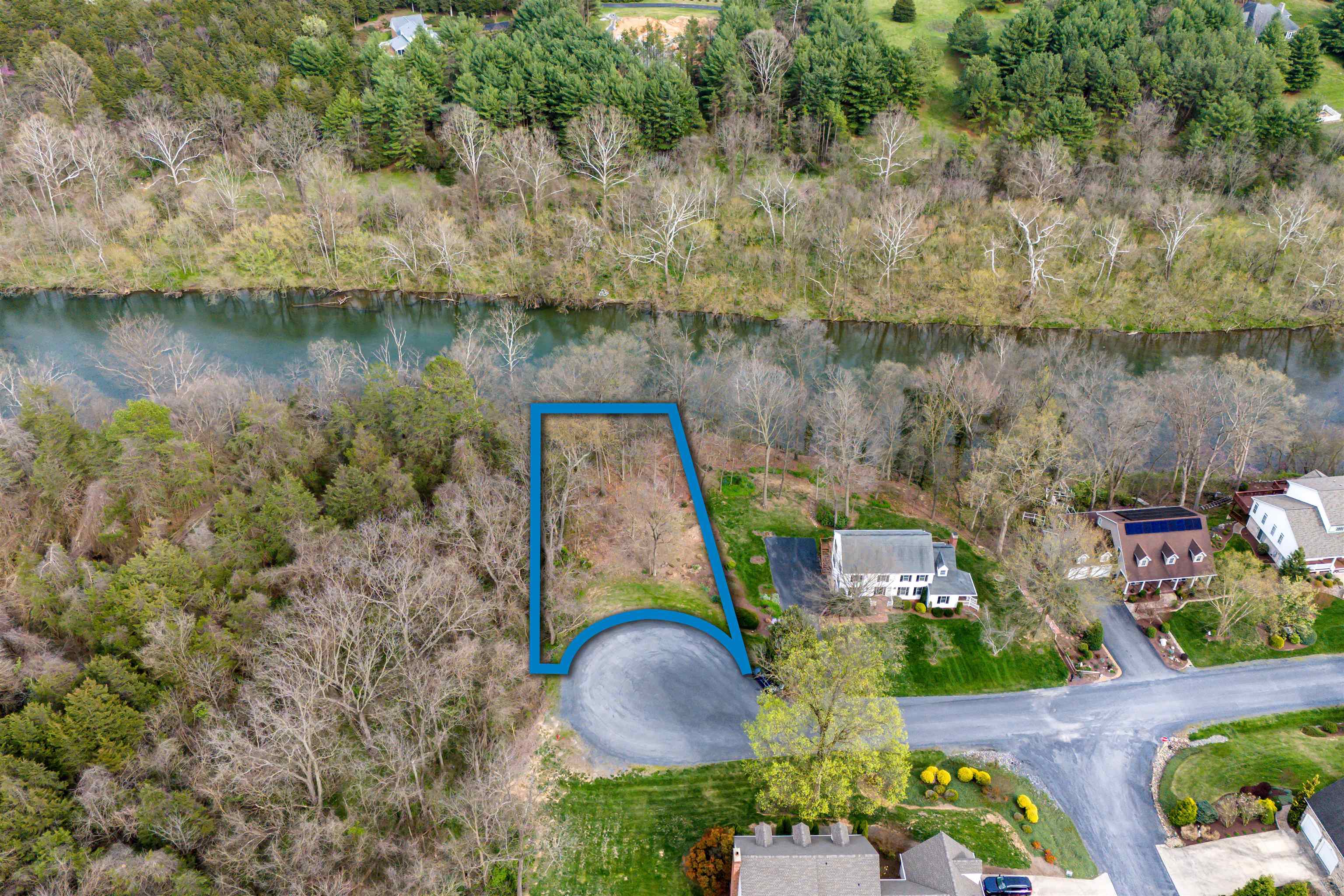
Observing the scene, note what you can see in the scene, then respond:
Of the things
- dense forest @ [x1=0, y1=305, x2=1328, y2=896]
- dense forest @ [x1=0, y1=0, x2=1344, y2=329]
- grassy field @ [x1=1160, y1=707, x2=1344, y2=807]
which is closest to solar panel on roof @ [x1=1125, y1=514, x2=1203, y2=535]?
dense forest @ [x1=0, y1=305, x2=1328, y2=896]

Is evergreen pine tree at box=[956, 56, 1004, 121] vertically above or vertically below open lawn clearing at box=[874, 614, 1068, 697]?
above

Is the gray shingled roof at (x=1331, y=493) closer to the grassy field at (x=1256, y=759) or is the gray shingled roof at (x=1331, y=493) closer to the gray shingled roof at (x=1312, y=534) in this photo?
the gray shingled roof at (x=1312, y=534)

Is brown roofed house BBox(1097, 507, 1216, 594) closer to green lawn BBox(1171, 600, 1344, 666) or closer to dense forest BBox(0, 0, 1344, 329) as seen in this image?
green lawn BBox(1171, 600, 1344, 666)

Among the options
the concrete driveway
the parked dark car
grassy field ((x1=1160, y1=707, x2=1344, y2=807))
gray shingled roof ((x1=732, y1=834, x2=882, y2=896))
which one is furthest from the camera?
grassy field ((x1=1160, y1=707, x2=1344, y2=807))

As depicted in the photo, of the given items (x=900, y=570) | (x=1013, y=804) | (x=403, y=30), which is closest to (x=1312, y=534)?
(x=900, y=570)

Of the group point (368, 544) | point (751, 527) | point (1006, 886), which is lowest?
point (1006, 886)

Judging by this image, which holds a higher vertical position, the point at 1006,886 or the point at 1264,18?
the point at 1264,18

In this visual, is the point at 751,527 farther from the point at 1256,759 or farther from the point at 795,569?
the point at 1256,759

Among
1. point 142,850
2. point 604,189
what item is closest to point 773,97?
point 604,189
